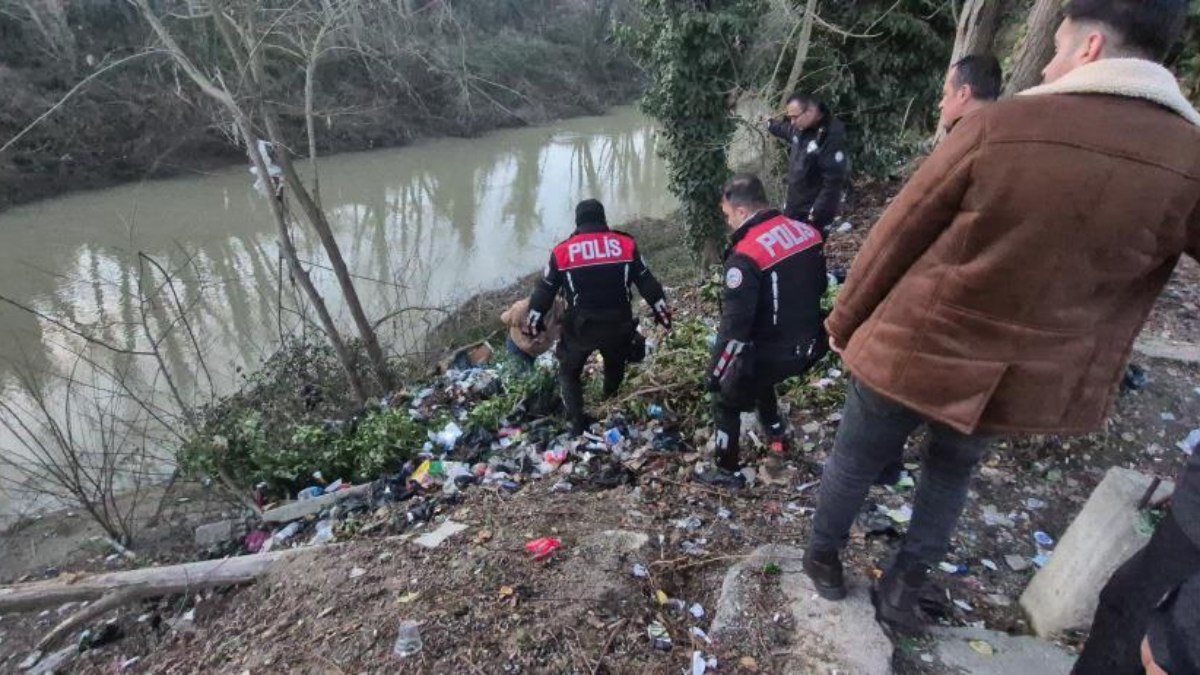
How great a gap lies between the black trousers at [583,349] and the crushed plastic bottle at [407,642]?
188 cm

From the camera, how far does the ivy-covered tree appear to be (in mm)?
8750

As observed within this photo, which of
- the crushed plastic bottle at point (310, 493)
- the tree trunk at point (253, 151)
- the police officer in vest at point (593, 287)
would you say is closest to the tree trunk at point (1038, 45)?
the police officer in vest at point (593, 287)

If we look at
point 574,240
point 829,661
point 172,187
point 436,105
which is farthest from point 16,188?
point 829,661

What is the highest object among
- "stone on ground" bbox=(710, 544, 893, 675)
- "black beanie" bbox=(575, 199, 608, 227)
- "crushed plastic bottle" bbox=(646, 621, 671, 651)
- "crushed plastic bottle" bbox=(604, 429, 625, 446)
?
"black beanie" bbox=(575, 199, 608, 227)

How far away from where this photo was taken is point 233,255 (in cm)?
1311

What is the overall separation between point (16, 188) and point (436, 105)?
12.2m

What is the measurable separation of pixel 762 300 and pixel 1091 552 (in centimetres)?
134

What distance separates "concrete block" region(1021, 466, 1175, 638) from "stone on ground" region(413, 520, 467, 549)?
2.17m

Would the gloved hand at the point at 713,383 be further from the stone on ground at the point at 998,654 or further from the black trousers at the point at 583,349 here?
the stone on ground at the point at 998,654

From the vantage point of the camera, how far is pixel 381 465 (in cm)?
468

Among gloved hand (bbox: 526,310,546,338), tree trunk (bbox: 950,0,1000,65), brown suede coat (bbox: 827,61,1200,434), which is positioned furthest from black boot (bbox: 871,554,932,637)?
tree trunk (bbox: 950,0,1000,65)

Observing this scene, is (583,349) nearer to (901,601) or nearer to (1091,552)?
(901,601)

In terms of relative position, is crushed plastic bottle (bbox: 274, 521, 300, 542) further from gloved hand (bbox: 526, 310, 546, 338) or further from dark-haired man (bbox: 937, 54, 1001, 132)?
dark-haired man (bbox: 937, 54, 1001, 132)

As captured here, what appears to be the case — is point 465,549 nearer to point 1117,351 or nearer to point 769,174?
point 1117,351
